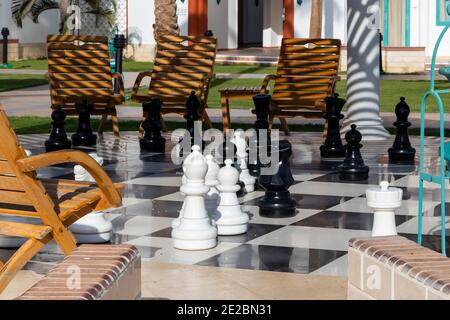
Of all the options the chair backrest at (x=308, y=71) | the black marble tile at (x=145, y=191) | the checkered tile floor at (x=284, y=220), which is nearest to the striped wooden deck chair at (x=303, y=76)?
the chair backrest at (x=308, y=71)

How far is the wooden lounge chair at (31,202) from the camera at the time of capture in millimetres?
4969

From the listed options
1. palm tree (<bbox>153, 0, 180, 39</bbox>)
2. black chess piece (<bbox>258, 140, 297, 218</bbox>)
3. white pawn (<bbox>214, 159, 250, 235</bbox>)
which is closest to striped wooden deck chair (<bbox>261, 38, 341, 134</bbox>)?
black chess piece (<bbox>258, 140, 297, 218</bbox>)

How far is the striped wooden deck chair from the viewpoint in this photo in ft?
36.9

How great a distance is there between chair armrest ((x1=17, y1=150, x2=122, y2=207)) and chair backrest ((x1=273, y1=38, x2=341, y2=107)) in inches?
230

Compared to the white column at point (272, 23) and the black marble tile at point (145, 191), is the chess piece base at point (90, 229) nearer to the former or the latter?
the black marble tile at point (145, 191)

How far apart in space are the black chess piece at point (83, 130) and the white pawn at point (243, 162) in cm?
308

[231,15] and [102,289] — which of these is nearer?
[102,289]

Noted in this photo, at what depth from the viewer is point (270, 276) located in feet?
18.8

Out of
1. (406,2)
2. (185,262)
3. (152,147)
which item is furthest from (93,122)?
(406,2)

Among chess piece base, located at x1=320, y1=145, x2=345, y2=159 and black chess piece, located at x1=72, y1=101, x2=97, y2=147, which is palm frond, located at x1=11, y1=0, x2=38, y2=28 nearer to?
black chess piece, located at x1=72, y1=101, x2=97, y2=147

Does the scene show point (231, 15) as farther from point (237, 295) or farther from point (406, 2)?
point (237, 295)

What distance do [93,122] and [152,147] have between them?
3136mm
